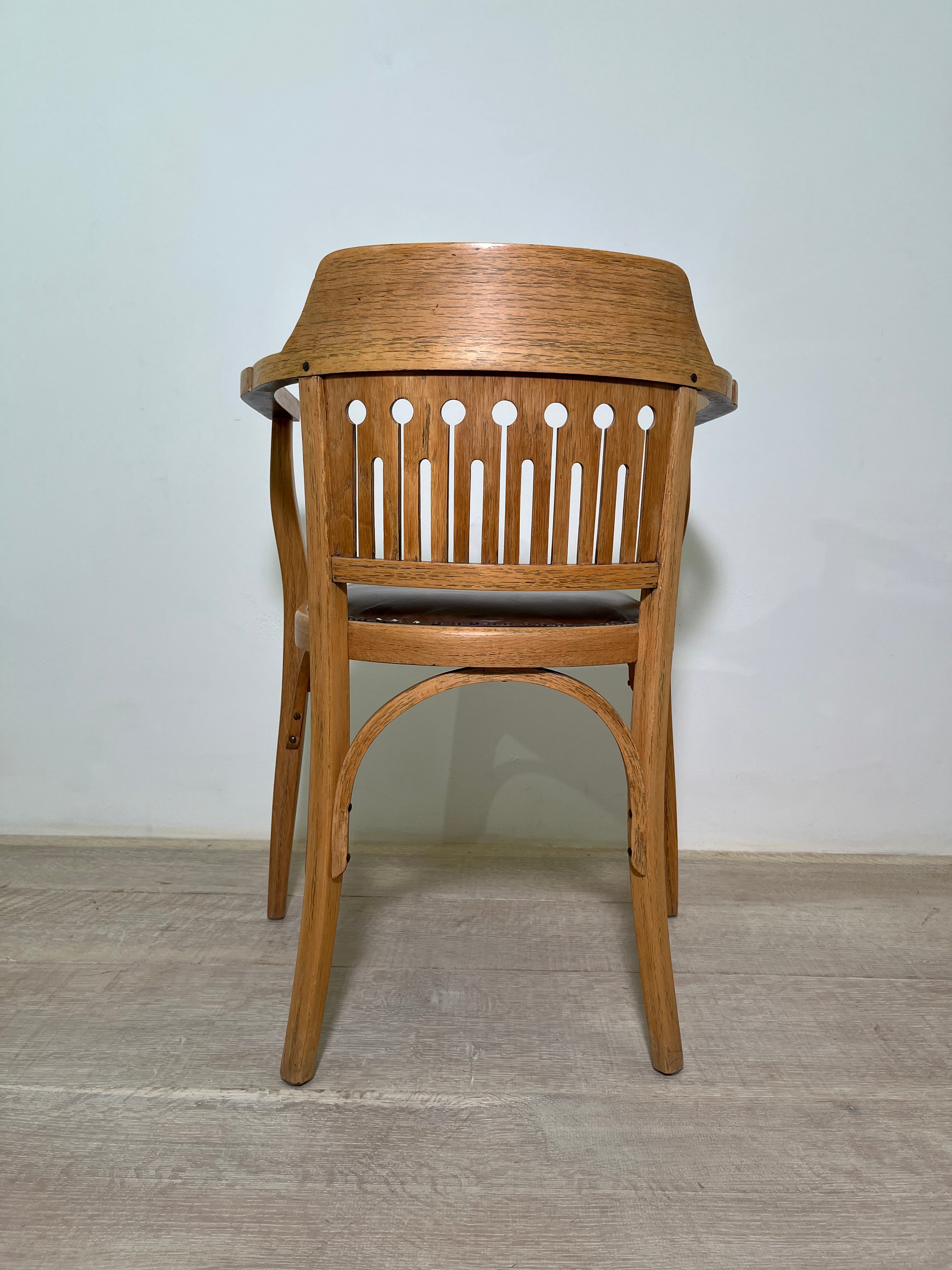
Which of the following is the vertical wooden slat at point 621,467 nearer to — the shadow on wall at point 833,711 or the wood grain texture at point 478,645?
the wood grain texture at point 478,645

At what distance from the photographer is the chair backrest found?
761mm

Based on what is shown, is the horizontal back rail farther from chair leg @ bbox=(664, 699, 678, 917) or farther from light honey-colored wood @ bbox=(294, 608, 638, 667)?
chair leg @ bbox=(664, 699, 678, 917)

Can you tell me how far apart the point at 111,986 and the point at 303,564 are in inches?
24.8

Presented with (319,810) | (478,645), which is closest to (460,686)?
(478,645)

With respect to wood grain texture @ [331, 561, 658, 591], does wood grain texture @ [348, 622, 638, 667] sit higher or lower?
lower

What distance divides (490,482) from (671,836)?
71cm

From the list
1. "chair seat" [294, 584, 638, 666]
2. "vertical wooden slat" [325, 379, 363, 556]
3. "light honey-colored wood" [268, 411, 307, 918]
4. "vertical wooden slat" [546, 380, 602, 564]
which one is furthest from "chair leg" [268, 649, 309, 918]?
"vertical wooden slat" [546, 380, 602, 564]

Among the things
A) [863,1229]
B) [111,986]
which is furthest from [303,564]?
[863,1229]

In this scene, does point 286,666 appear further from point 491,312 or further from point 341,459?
point 491,312

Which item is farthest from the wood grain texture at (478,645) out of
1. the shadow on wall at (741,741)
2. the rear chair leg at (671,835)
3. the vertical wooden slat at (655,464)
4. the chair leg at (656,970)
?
the shadow on wall at (741,741)

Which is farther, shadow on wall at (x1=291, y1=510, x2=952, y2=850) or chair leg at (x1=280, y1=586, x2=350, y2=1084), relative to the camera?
shadow on wall at (x1=291, y1=510, x2=952, y2=850)

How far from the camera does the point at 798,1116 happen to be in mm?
841

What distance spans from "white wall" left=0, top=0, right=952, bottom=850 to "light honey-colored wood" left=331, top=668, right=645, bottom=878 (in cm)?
69

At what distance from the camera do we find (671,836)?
4.18 ft
